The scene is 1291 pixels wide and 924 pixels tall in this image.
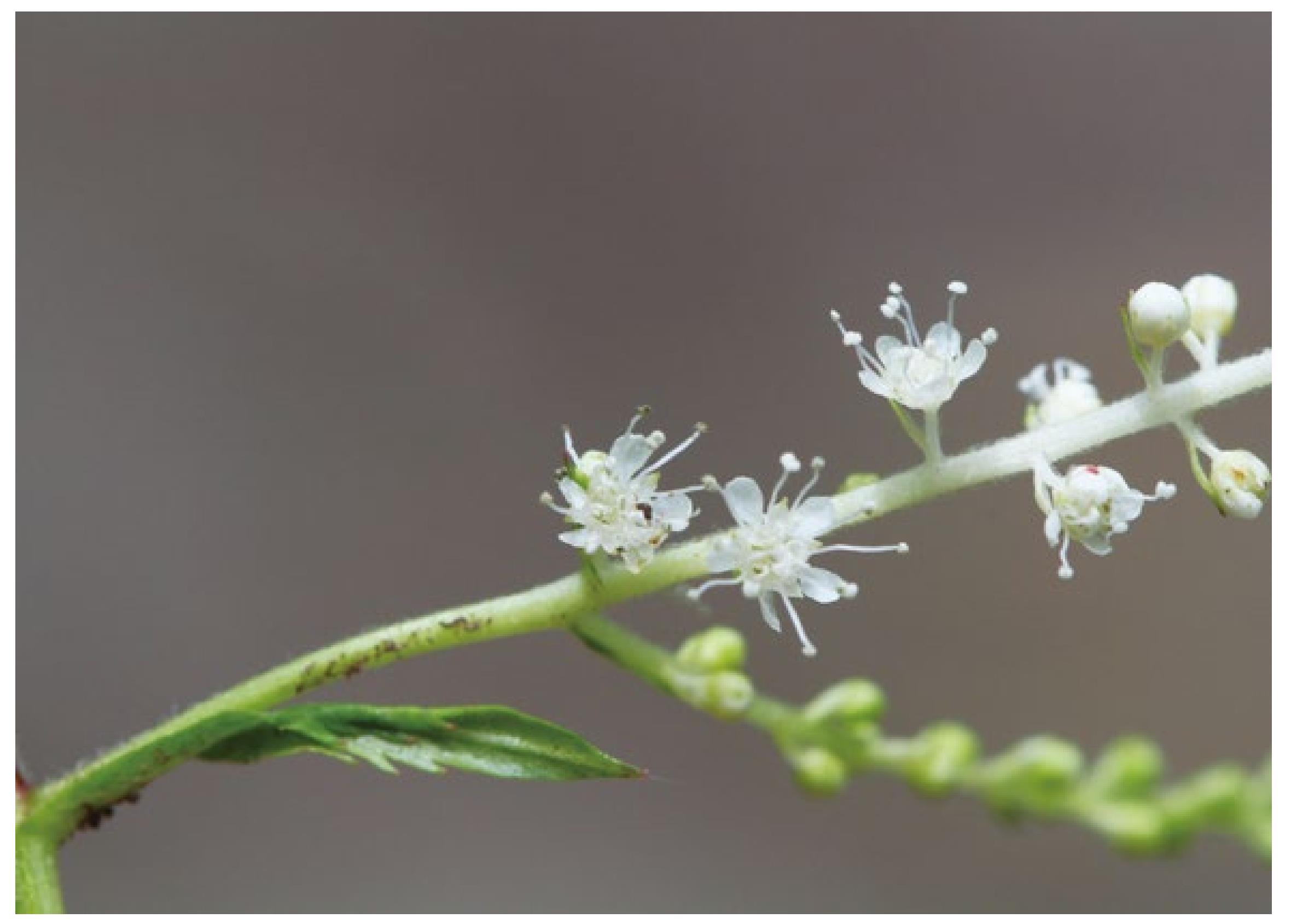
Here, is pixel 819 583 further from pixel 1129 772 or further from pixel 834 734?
pixel 1129 772

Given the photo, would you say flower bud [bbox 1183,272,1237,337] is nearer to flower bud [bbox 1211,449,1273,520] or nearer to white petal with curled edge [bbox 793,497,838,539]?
flower bud [bbox 1211,449,1273,520]

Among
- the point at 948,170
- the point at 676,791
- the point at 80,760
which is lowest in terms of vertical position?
the point at 80,760

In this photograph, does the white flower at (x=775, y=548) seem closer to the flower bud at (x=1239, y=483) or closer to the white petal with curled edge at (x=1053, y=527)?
the white petal with curled edge at (x=1053, y=527)

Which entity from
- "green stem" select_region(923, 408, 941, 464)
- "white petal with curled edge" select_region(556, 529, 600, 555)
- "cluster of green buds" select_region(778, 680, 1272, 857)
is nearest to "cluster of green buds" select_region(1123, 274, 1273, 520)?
"green stem" select_region(923, 408, 941, 464)

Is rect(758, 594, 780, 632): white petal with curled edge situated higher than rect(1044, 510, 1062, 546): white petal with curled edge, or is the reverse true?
rect(1044, 510, 1062, 546): white petal with curled edge

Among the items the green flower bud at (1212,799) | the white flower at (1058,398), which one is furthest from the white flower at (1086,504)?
the green flower bud at (1212,799)

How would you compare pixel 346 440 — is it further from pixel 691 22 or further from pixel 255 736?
pixel 255 736

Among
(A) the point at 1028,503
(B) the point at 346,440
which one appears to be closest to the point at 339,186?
(B) the point at 346,440
